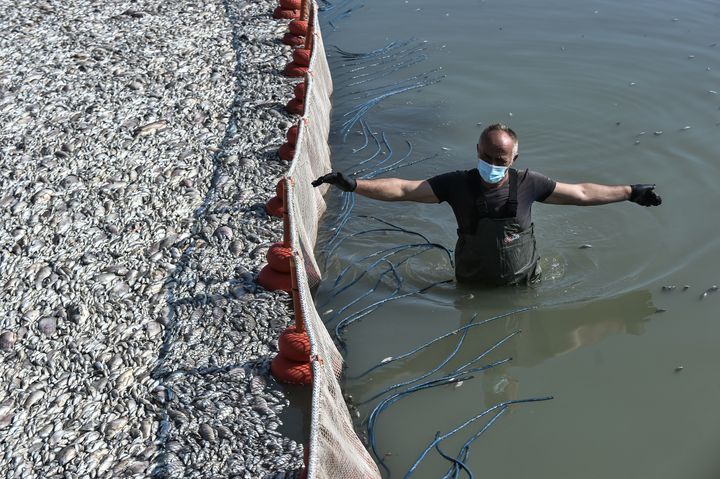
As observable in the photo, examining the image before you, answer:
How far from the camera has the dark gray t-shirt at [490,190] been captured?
673 centimetres

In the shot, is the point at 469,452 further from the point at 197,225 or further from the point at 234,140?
the point at 234,140

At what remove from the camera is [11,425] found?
5762 millimetres

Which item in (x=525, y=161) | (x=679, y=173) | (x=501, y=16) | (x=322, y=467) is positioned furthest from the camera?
(x=501, y=16)

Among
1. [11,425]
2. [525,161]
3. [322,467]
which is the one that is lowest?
[525,161]

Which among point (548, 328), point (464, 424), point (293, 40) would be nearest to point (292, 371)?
point (464, 424)

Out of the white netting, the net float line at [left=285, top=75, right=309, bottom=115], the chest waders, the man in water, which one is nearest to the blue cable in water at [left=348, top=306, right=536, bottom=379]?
the chest waders

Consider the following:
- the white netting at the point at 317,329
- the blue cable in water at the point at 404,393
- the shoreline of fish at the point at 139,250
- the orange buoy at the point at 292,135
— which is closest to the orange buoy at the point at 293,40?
the shoreline of fish at the point at 139,250

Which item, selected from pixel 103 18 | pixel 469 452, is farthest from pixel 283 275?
pixel 103 18

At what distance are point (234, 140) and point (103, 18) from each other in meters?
4.59

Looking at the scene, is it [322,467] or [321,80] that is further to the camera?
[321,80]

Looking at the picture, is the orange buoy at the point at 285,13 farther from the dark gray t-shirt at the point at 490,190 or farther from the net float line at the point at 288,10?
the dark gray t-shirt at the point at 490,190

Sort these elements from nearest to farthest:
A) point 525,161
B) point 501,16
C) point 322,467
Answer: point 322,467, point 525,161, point 501,16

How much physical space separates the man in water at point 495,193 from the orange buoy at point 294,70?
15.2 ft

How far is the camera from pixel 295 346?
5984 millimetres
